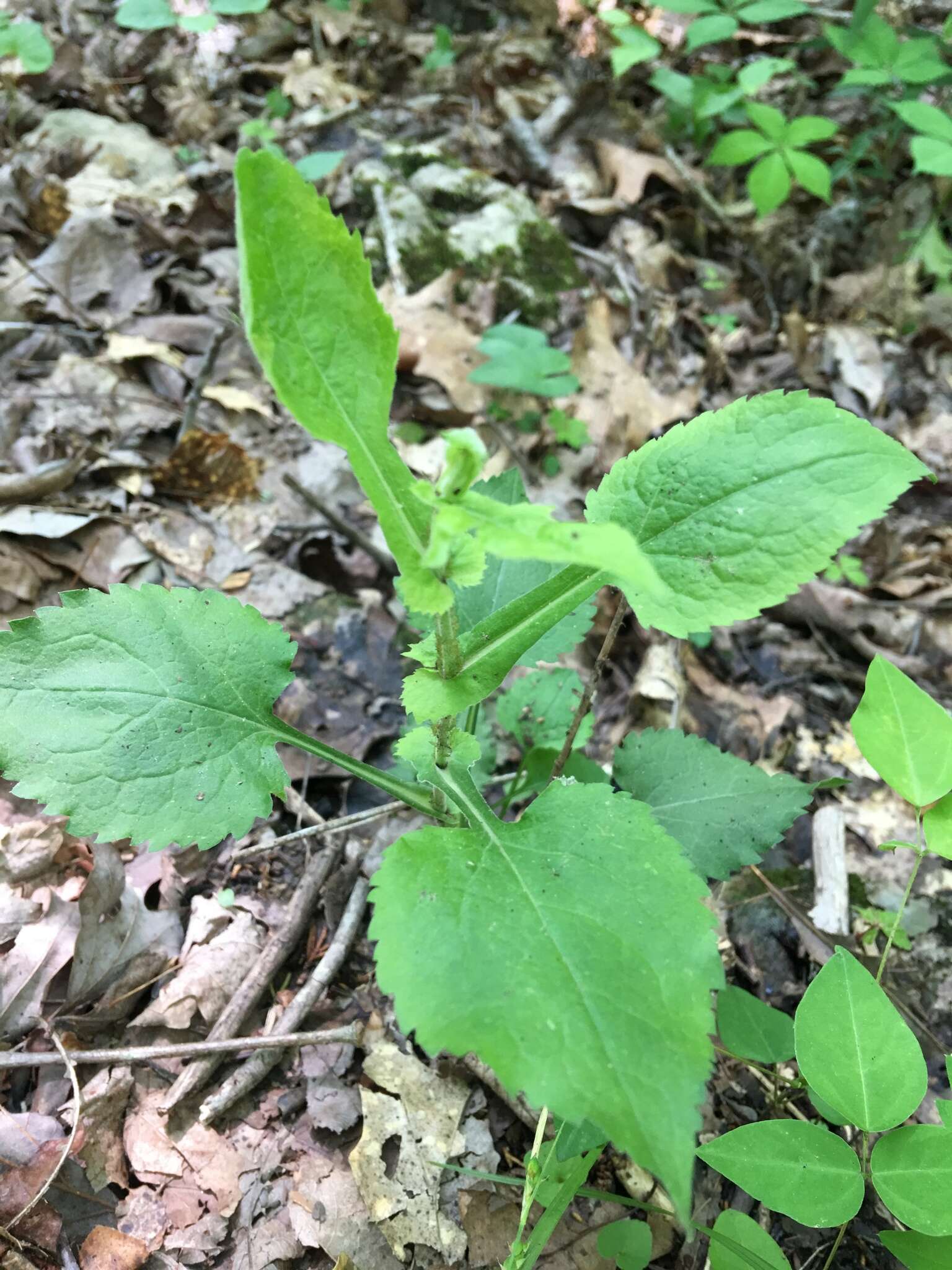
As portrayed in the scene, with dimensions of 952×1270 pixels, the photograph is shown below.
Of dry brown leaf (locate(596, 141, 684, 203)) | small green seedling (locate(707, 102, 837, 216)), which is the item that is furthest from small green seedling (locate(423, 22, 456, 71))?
small green seedling (locate(707, 102, 837, 216))

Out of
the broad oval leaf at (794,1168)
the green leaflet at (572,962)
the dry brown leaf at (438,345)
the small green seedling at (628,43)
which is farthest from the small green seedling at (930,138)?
the broad oval leaf at (794,1168)

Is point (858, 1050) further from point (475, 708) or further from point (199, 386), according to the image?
point (199, 386)

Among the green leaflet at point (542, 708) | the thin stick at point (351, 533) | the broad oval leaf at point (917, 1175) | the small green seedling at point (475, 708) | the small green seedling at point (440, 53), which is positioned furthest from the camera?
the small green seedling at point (440, 53)

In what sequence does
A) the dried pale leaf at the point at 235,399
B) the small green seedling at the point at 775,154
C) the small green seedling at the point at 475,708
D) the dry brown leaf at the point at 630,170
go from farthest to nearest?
1. the dry brown leaf at the point at 630,170
2. the small green seedling at the point at 775,154
3. the dried pale leaf at the point at 235,399
4. the small green seedling at the point at 475,708

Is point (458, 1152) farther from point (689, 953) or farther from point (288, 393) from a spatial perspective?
point (288, 393)

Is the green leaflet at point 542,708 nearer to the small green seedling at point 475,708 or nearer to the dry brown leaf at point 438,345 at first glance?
the small green seedling at point 475,708

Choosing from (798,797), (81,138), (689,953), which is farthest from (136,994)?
(81,138)

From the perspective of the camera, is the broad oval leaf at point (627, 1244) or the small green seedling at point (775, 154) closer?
the broad oval leaf at point (627, 1244)

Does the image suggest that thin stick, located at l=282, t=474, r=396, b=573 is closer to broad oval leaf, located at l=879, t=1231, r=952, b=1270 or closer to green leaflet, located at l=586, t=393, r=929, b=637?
green leaflet, located at l=586, t=393, r=929, b=637
